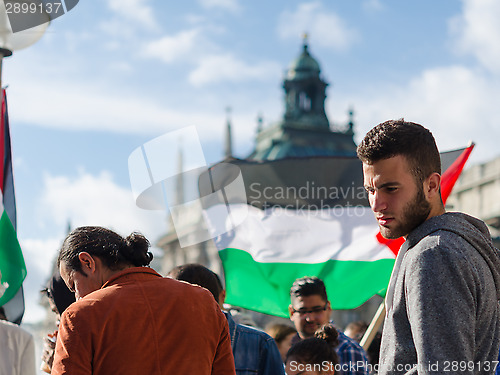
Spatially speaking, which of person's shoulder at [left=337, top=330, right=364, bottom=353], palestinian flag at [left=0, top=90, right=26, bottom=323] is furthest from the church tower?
person's shoulder at [left=337, top=330, right=364, bottom=353]

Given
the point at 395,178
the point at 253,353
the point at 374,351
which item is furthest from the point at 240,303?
the point at 395,178

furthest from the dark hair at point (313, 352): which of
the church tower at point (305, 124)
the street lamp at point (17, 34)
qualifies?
the church tower at point (305, 124)

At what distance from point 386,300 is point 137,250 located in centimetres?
118

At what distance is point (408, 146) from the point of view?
2.12 meters

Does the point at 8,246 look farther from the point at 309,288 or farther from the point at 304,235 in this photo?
the point at 304,235

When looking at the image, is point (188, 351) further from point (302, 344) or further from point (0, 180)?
point (0, 180)

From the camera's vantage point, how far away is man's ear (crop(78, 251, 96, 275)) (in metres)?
2.85

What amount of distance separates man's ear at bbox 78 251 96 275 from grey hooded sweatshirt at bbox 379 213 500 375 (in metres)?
1.22

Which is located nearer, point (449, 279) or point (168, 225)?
point (449, 279)

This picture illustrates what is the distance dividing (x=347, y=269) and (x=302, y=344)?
2.36m

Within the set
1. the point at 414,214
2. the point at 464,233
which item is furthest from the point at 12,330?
the point at 464,233

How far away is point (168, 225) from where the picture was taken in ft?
290

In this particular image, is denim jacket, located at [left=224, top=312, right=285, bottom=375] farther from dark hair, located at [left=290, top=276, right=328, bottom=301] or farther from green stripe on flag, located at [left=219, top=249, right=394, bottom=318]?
green stripe on flag, located at [left=219, top=249, right=394, bottom=318]

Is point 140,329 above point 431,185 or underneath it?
underneath
